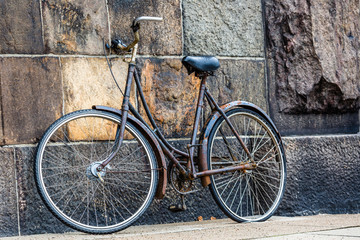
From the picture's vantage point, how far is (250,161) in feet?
13.7

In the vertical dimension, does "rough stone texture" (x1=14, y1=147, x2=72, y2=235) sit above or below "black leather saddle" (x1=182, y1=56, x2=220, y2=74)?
below

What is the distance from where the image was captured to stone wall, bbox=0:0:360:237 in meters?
3.74

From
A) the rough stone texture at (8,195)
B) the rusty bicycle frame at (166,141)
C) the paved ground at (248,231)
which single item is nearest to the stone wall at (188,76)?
the rough stone texture at (8,195)

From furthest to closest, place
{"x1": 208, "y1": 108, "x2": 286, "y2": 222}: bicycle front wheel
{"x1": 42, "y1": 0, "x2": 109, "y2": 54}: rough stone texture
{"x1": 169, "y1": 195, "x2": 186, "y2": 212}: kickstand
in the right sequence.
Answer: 1. {"x1": 208, "y1": 108, "x2": 286, "y2": 222}: bicycle front wheel
2. {"x1": 169, "y1": 195, "x2": 186, "y2": 212}: kickstand
3. {"x1": 42, "y1": 0, "x2": 109, "y2": 54}: rough stone texture

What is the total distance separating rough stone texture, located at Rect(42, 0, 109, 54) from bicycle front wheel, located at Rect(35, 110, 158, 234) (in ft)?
1.84

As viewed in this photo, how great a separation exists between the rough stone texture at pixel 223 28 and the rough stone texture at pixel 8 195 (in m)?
1.68

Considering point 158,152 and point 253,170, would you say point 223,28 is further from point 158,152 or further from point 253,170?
point 158,152

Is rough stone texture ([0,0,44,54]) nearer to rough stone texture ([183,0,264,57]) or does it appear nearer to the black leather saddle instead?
the black leather saddle

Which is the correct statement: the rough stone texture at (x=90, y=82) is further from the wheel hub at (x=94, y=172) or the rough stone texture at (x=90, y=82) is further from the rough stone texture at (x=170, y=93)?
the wheel hub at (x=94, y=172)

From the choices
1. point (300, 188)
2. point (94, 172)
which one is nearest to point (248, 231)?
point (94, 172)

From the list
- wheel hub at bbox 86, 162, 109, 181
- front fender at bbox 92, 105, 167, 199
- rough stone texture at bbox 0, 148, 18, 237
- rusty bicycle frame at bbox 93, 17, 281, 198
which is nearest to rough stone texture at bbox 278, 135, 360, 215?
rusty bicycle frame at bbox 93, 17, 281, 198

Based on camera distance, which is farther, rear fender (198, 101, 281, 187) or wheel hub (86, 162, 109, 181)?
rear fender (198, 101, 281, 187)

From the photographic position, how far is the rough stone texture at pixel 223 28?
4.38 metres

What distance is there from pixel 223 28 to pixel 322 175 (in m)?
1.59
